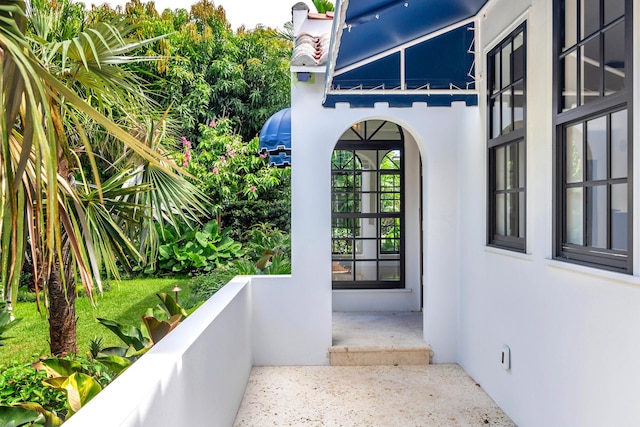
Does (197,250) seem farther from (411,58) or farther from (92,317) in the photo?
(411,58)

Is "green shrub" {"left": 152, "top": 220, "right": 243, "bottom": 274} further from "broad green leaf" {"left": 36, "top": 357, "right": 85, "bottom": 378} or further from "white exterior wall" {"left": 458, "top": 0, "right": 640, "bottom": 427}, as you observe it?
"broad green leaf" {"left": 36, "top": 357, "right": 85, "bottom": 378}

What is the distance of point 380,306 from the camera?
1017 centimetres

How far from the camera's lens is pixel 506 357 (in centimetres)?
565

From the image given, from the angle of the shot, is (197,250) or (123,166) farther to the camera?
(197,250)

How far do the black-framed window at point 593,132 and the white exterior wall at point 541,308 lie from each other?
0.12 m

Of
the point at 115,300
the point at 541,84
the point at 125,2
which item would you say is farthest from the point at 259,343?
the point at 125,2

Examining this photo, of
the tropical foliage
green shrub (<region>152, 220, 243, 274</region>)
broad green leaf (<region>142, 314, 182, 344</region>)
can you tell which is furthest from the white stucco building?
green shrub (<region>152, 220, 243, 274</region>)

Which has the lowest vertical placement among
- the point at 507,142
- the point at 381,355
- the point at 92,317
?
the point at 92,317

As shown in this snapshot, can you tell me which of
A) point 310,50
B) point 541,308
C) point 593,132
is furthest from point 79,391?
point 310,50

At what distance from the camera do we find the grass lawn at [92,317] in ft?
36.7

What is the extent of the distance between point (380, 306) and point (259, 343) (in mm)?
3257

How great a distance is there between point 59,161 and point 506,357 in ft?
19.0

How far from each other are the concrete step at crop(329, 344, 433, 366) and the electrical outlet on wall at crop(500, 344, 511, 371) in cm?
196

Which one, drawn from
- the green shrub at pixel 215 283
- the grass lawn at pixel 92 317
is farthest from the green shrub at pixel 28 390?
the grass lawn at pixel 92 317
